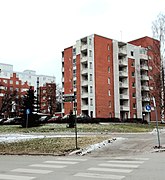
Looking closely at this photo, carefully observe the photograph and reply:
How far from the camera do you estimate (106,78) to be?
7081cm

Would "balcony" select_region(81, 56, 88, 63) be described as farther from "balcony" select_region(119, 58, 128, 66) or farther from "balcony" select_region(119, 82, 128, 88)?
"balcony" select_region(119, 82, 128, 88)

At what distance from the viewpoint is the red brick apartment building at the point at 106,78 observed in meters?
68.7

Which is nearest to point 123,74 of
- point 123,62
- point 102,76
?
point 123,62

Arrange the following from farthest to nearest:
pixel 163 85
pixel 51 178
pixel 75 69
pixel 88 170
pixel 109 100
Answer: pixel 75 69 < pixel 109 100 < pixel 163 85 < pixel 88 170 < pixel 51 178

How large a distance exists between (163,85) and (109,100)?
29.2 meters

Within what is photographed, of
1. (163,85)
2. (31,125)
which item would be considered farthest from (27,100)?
(163,85)

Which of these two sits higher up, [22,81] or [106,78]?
[22,81]

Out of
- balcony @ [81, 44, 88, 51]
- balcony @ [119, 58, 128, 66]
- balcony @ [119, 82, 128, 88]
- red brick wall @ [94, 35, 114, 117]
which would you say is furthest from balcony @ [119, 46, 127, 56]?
balcony @ [81, 44, 88, 51]

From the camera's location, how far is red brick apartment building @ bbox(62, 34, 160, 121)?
6869 centimetres

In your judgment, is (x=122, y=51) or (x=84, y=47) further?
(x=122, y=51)

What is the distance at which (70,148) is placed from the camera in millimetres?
16672

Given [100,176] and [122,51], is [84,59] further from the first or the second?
[100,176]

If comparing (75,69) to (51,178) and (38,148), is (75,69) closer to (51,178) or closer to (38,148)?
(38,148)

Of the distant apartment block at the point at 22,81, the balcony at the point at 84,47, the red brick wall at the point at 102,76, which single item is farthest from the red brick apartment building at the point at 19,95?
the balcony at the point at 84,47
